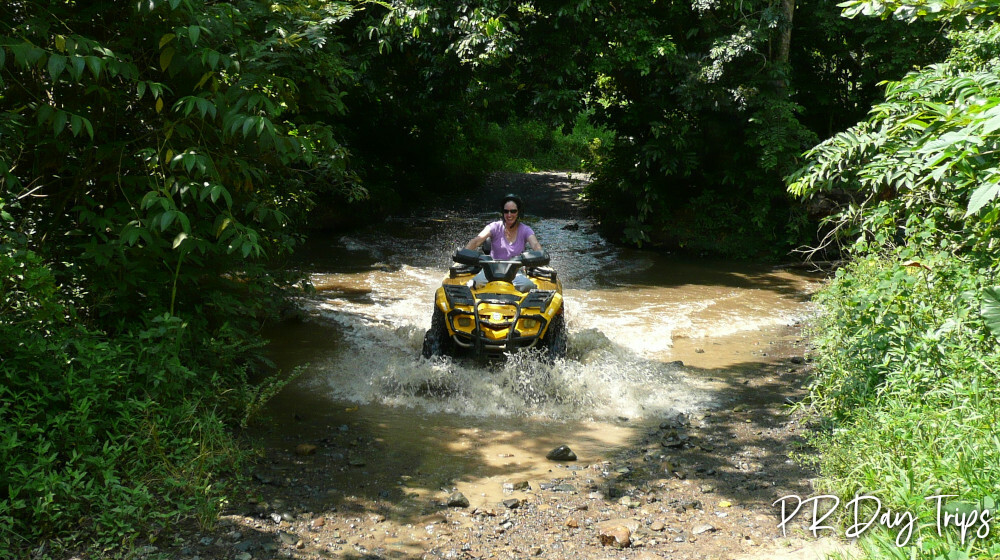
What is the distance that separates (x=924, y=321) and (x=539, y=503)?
287 centimetres

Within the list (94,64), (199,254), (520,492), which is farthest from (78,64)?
(520,492)

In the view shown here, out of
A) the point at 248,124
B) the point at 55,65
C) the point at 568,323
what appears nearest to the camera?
the point at 55,65

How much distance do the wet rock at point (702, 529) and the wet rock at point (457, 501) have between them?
1.36 metres

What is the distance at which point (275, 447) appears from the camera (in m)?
5.50

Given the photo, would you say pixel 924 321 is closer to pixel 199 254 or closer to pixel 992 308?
pixel 992 308

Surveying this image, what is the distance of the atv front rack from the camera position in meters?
6.89

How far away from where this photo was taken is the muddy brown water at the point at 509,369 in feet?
18.9

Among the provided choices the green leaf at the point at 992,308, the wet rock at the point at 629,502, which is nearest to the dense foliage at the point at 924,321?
the green leaf at the point at 992,308

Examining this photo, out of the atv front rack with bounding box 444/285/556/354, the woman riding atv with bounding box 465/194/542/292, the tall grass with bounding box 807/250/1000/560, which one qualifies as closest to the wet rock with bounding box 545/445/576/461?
the atv front rack with bounding box 444/285/556/354

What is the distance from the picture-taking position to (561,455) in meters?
5.56

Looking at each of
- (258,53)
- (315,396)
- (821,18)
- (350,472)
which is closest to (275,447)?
(350,472)

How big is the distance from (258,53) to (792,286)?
10.9 meters

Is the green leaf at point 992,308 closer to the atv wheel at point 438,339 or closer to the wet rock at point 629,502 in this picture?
the wet rock at point 629,502

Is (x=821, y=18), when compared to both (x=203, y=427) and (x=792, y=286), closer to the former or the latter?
(x=792, y=286)
